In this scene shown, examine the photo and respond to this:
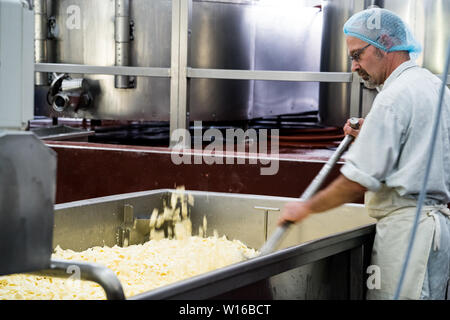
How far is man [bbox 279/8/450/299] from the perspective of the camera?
186 cm

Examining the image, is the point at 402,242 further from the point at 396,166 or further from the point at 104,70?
the point at 104,70

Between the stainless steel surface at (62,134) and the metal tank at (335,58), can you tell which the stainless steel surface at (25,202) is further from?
the metal tank at (335,58)

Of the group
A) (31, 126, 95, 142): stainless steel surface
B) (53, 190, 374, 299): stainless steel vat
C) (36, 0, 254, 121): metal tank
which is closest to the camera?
(53, 190, 374, 299): stainless steel vat

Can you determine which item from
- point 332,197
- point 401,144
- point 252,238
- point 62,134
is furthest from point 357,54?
point 62,134

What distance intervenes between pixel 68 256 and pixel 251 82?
301 centimetres

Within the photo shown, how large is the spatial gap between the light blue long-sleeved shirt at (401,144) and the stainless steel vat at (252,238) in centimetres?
24

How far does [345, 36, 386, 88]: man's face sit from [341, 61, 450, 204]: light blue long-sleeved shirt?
13 cm

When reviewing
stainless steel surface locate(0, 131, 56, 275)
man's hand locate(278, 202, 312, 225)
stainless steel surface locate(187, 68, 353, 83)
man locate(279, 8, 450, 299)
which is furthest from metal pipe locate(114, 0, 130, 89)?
stainless steel surface locate(0, 131, 56, 275)

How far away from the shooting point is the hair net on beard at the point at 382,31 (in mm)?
2012

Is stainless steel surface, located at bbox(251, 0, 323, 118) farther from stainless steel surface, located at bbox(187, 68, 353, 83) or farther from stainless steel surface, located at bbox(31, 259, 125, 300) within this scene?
stainless steel surface, located at bbox(31, 259, 125, 300)

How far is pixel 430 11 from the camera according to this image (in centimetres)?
366

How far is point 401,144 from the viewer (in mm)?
1896
